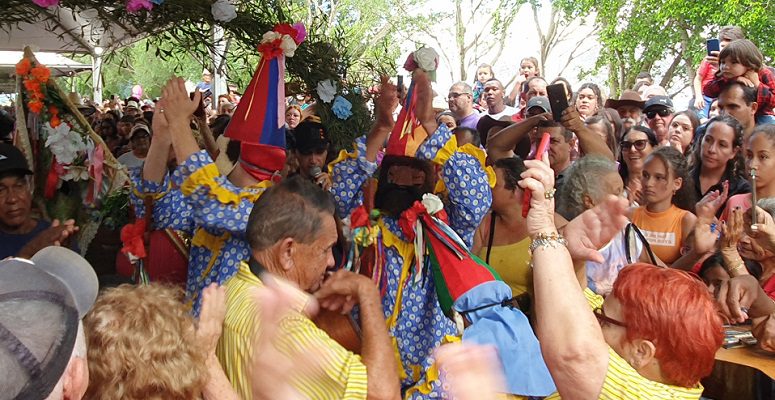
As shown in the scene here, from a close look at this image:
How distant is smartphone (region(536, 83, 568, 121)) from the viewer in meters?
4.33

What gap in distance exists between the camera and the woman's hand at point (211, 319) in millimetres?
2037

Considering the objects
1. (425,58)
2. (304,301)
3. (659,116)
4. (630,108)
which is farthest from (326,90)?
(630,108)

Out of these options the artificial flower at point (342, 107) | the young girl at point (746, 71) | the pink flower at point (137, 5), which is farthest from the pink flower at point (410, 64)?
the young girl at point (746, 71)

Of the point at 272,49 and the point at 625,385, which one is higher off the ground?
the point at 272,49

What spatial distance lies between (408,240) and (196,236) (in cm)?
93

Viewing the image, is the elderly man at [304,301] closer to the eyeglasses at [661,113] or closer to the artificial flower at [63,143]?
the artificial flower at [63,143]

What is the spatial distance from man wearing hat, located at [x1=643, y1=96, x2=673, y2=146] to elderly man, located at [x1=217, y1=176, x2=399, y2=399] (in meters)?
5.06

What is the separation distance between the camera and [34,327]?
1274 mm

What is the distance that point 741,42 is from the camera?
577cm

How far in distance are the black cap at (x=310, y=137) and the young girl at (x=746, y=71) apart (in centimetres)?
318

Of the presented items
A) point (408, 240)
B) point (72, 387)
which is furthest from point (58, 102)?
point (72, 387)

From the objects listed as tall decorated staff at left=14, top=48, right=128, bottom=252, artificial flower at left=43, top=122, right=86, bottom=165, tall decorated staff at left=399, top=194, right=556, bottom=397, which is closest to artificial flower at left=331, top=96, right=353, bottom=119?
tall decorated staff at left=399, top=194, right=556, bottom=397

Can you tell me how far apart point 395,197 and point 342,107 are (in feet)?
2.84

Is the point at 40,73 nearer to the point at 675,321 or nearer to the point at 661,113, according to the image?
the point at 675,321
